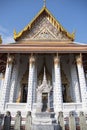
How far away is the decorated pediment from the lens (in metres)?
11.9

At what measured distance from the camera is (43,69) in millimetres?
10867

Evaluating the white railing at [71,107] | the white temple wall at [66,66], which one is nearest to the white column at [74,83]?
the white temple wall at [66,66]

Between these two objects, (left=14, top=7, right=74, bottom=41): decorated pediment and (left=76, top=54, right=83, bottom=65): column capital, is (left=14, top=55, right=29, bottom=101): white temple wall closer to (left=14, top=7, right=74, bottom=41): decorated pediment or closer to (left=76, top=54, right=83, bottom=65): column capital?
(left=14, top=7, right=74, bottom=41): decorated pediment

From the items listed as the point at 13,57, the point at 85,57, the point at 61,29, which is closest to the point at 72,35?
the point at 61,29

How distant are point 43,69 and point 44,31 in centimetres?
347

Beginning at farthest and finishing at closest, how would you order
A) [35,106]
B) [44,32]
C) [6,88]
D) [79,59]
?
[44,32] → [79,59] → [6,88] → [35,106]

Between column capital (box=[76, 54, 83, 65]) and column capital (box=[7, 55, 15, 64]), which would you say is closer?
column capital (box=[76, 54, 83, 65])

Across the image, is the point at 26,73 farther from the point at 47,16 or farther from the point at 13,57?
the point at 47,16

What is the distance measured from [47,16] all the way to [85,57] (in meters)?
5.28

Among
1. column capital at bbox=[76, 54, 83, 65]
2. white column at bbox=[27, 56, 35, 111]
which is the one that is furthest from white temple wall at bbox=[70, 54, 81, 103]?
white column at bbox=[27, 56, 35, 111]

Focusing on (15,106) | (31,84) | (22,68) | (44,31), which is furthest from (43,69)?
(15,106)

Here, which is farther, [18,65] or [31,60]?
[18,65]

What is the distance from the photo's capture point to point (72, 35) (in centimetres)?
1173

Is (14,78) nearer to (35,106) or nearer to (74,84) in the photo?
(35,106)
